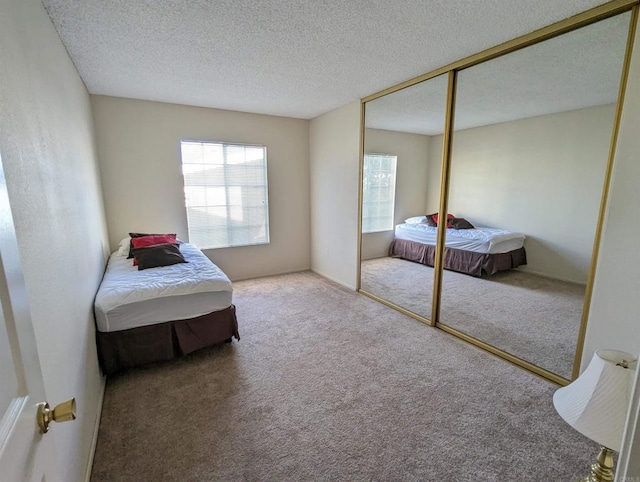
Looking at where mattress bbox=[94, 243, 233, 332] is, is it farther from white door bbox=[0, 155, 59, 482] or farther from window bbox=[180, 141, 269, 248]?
white door bbox=[0, 155, 59, 482]

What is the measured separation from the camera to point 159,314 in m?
2.33

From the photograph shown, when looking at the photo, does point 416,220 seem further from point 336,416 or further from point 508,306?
point 336,416

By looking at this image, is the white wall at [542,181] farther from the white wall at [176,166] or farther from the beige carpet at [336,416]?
the white wall at [176,166]

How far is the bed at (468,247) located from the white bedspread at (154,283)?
2.50 m

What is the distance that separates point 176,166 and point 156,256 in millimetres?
1520

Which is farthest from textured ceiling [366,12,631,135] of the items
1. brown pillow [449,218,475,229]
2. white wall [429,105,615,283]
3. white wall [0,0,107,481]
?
white wall [0,0,107,481]

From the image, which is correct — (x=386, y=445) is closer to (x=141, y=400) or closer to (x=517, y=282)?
(x=141, y=400)

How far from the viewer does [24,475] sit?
0.53 meters

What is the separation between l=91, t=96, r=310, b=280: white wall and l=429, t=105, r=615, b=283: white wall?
222 centimetres

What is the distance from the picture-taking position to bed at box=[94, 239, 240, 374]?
218 centimetres

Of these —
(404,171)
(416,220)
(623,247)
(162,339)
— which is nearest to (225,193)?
(162,339)

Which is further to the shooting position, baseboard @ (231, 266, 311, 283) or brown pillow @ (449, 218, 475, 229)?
baseboard @ (231, 266, 311, 283)

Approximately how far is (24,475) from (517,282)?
410 centimetres

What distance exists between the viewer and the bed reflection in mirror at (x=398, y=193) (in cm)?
366
